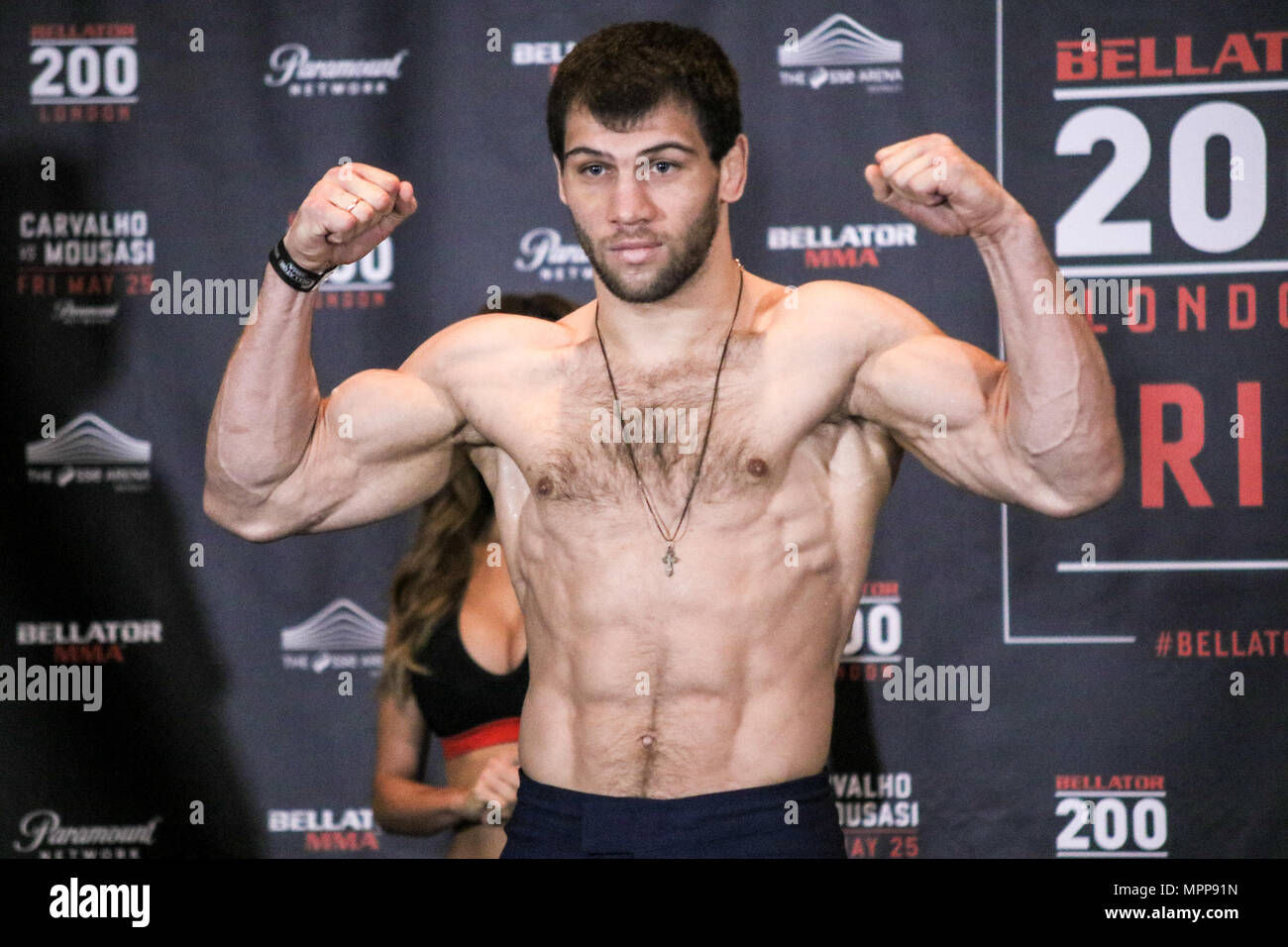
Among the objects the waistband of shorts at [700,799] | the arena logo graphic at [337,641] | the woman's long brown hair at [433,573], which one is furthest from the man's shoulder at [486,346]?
the arena logo graphic at [337,641]

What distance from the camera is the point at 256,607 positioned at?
3.51m

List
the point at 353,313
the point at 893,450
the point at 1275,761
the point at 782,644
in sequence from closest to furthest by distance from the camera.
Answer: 1. the point at 782,644
2. the point at 893,450
3. the point at 1275,761
4. the point at 353,313

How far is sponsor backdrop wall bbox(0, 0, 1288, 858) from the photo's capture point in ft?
10.8

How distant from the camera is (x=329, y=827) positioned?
138 inches

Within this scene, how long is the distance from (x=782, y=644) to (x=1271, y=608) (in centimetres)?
165

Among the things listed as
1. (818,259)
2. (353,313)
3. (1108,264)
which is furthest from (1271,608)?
(353,313)

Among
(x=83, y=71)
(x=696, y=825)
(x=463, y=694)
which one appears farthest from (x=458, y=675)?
(x=83, y=71)

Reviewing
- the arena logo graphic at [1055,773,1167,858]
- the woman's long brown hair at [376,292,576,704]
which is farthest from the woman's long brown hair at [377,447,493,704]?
the arena logo graphic at [1055,773,1167,858]

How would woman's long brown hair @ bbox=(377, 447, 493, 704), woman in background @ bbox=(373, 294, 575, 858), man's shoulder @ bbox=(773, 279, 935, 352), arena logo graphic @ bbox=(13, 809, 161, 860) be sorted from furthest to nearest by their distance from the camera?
arena logo graphic @ bbox=(13, 809, 161, 860), woman's long brown hair @ bbox=(377, 447, 493, 704), woman in background @ bbox=(373, 294, 575, 858), man's shoulder @ bbox=(773, 279, 935, 352)

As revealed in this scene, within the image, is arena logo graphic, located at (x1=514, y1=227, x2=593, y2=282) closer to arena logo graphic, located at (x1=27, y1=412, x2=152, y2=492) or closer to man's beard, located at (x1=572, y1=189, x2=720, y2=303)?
arena logo graphic, located at (x1=27, y1=412, x2=152, y2=492)

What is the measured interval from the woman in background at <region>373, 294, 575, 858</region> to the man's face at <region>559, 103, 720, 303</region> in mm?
696

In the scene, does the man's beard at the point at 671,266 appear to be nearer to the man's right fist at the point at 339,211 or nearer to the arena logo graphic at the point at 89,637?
the man's right fist at the point at 339,211

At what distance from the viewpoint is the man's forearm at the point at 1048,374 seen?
2.04m

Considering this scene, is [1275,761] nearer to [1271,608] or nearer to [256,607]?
[1271,608]
